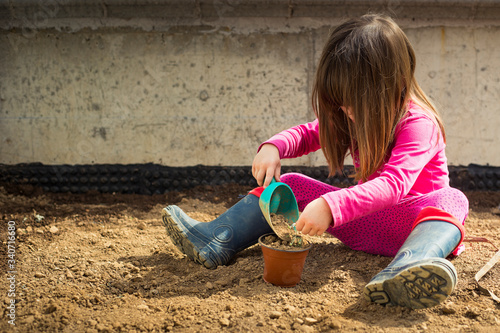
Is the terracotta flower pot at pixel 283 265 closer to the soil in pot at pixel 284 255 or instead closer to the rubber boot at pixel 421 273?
the soil in pot at pixel 284 255

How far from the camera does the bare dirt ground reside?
58.7 inches

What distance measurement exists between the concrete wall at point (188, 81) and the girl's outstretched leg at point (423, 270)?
186 centimetres

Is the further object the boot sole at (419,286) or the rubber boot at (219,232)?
the rubber boot at (219,232)

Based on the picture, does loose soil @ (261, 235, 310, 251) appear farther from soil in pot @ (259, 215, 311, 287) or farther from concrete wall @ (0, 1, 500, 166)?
concrete wall @ (0, 1, 500, 166)

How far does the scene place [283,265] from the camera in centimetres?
173

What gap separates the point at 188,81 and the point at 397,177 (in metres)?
2.18

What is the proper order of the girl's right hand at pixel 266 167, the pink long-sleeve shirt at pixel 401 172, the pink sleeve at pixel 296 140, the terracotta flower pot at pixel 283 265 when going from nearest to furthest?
1. the pink long-sleeve shirt at pixel 401 172
2. the terracotta flower pot at pixel 283 265
3. the girl's right hand at pixel 266 167
4. the pink sleeve at pixel 296 140

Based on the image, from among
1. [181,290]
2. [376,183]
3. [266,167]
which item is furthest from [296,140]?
[181,290]

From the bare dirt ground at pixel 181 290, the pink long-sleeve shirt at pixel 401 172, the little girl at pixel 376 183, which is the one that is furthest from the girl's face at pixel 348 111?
the bare dirt ground at pixel 181 290

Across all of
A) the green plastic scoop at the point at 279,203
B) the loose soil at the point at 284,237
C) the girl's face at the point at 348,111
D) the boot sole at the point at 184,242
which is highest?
the girl's face at the point at 348,111

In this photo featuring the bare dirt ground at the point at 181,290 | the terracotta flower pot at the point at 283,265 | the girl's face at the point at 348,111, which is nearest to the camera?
the bare dirt ground at the point at 181,290

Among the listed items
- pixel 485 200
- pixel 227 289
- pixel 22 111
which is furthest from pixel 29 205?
pixel 485 200

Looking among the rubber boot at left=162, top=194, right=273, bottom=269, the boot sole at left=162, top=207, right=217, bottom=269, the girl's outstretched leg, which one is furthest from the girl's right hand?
the girl's outstretched leg

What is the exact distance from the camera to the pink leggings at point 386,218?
6.09 ft
